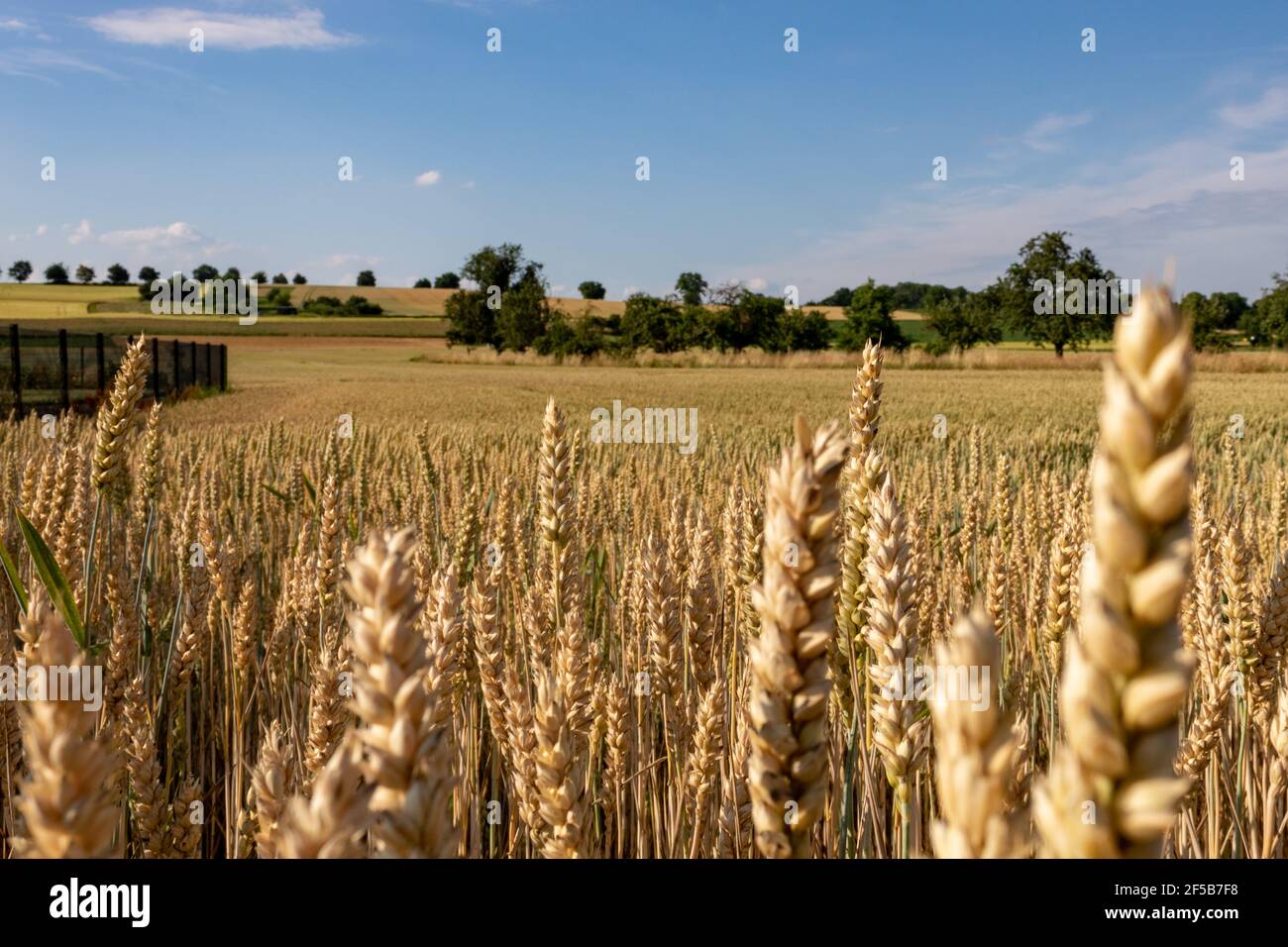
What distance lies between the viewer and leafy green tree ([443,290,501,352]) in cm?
8350

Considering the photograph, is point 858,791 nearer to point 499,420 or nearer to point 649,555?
point 649,555

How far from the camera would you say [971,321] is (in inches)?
3076

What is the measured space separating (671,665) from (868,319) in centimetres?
8007

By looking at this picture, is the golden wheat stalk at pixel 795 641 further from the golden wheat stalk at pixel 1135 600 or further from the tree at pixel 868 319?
the tree at pixel 868 319

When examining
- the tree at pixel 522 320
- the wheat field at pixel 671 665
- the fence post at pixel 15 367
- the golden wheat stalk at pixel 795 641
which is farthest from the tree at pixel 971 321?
the golden wheat stalk at pixel 795 641

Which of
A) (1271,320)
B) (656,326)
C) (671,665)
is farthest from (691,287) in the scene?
(671,665)

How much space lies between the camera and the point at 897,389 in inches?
1015

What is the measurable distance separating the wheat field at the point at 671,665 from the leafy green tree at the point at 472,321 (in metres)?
78.9

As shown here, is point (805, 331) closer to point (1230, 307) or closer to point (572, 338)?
point (572, 338)

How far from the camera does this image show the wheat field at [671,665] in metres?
0.52

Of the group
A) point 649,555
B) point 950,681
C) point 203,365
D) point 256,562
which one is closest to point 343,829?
point 950,681

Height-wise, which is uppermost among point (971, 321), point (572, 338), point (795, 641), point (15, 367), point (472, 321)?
point (472, 321)

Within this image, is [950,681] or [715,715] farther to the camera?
[715,715]
